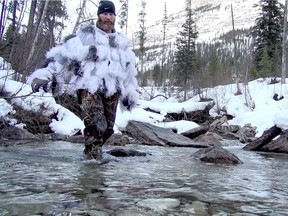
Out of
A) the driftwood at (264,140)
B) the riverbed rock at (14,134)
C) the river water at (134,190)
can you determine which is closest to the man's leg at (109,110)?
the river water at (134,190)

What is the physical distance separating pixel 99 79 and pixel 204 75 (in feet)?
72.2

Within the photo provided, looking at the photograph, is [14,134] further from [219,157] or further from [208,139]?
[208,139]

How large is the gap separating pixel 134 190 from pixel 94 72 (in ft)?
7.25

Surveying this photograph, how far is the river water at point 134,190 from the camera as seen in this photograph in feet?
7.73

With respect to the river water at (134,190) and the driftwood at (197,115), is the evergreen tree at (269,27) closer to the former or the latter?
the driftwood at (197,115)

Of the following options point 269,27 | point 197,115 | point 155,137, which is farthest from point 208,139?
point 269,27

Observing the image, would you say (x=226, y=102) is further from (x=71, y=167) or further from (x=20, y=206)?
(x=20, y=206)

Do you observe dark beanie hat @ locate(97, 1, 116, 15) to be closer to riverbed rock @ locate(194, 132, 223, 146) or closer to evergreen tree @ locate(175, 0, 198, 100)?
riverbed rock @ locate(194, 132, 223, 146)

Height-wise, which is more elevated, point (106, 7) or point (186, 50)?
point (186, 50)

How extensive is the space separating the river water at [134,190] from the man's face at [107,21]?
5.66ft

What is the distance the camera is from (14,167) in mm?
3967

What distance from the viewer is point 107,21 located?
507 cm

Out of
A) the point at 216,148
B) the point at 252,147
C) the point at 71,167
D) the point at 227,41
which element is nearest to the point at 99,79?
the point at 71,167

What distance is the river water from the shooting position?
2.36 metres
